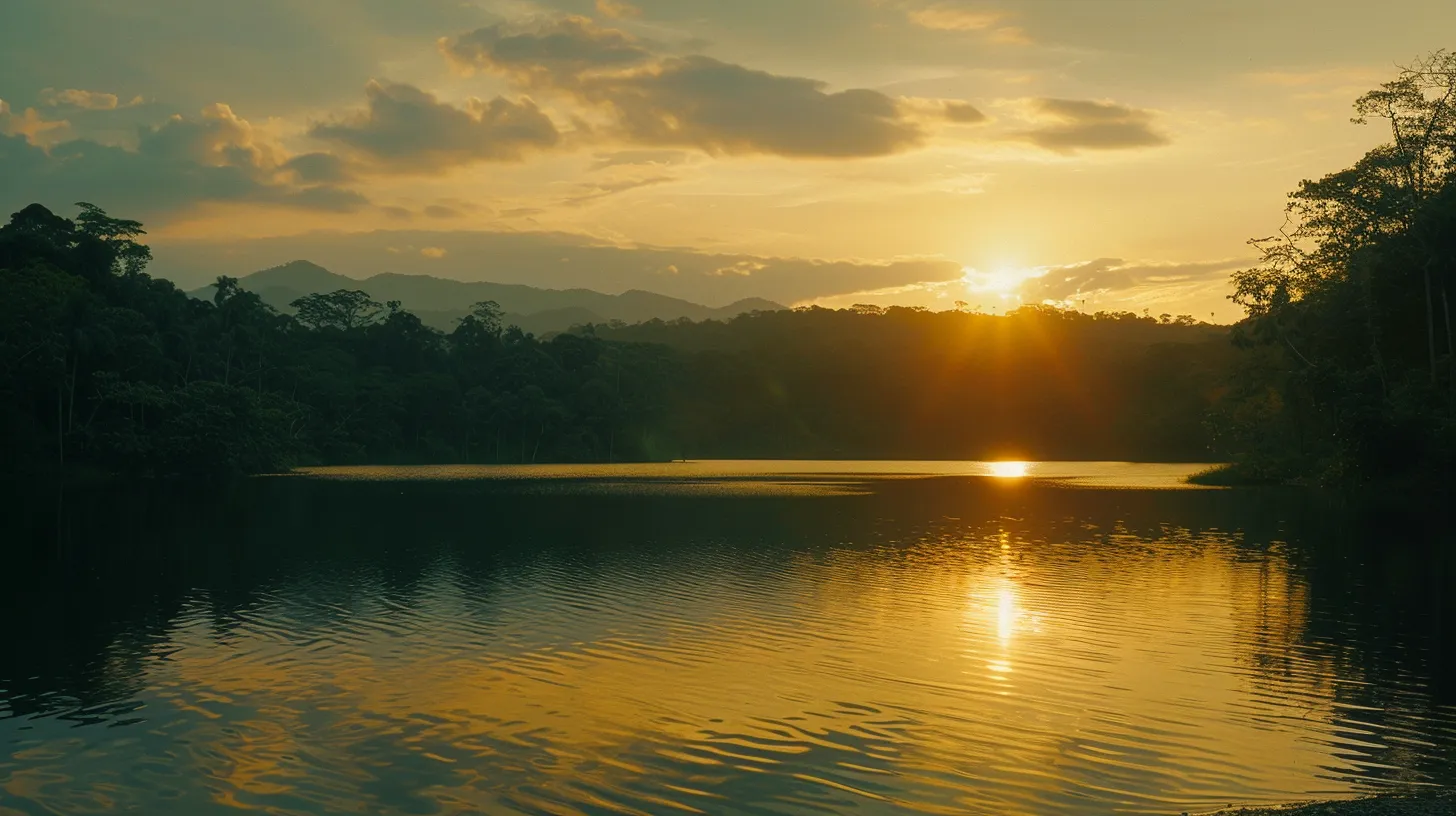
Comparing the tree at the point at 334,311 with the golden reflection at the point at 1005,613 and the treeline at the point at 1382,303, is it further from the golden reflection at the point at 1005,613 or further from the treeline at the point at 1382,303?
the golden reflection at the point at 1005,613

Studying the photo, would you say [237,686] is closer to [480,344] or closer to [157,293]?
[157,293]

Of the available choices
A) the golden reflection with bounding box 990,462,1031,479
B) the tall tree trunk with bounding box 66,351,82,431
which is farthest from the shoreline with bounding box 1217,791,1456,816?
the golden reflection with bounding box 990,462,1031,479

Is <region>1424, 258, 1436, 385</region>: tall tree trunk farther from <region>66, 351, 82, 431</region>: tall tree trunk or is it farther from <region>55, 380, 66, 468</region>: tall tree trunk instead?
<region>55, 380, 66, 468</region>: tall tree trunk

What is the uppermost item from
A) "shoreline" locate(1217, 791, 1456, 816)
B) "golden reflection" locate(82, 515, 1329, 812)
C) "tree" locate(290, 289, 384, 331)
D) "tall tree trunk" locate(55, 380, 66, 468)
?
"tree" locate(290, 289, 384, 331)

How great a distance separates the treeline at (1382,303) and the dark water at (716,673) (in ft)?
60.5

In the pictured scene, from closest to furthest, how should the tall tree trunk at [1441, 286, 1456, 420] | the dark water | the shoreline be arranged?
the shoreline < the dark water < the tall tree trunk at [1441, 286, 1456, 420]

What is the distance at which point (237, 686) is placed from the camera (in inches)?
700

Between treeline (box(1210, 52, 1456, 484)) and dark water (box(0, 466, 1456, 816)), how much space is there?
18.4 metres

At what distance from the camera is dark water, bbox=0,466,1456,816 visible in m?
13.0

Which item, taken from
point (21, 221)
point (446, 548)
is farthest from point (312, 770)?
point (21, 221)

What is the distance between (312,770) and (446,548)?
991 inches

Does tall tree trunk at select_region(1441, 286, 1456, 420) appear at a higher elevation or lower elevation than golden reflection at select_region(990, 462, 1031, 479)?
higher

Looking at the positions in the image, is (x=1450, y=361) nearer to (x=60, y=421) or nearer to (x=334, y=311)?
(x=60, y=421)

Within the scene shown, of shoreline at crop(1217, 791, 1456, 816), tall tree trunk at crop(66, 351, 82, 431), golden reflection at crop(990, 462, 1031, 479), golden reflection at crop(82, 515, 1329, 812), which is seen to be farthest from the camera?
golden reflection at crop(990, 462, 1031, 479)
